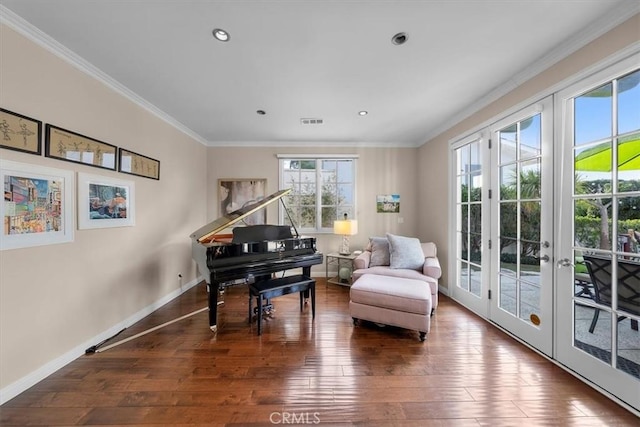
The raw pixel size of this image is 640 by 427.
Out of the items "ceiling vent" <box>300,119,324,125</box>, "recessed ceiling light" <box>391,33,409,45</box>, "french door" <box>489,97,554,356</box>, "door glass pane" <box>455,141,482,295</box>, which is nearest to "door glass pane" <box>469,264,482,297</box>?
"door glass pane" <box>455,141,482,295</box>

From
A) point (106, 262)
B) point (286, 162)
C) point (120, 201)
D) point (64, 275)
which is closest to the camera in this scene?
point (64, 275)

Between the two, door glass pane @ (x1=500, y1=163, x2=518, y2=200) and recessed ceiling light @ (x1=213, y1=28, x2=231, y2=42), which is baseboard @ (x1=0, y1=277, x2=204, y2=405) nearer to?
recessed ceiling light @ (x1=213, y1=28, x2=231, y2=42)

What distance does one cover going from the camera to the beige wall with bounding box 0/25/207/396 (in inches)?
65.2

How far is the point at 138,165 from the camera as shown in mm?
2799

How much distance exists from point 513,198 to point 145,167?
13.9ft

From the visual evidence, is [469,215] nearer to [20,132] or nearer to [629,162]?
[629,162]

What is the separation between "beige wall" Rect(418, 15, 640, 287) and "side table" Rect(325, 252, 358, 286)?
1461mm

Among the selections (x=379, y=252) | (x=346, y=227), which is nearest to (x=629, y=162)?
(x=379, y=252)

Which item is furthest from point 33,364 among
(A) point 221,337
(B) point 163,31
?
(B) point 163,31

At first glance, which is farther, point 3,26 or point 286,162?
point 286,162

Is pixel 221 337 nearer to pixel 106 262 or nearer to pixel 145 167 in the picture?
pixel 106 262

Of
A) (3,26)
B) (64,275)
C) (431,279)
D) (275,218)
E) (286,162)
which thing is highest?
(3,26)

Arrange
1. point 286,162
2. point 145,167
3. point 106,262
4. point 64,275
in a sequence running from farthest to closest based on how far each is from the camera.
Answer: point 286,162
point 145,167
point 106,262
point 64,275

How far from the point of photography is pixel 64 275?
1.98 meters
